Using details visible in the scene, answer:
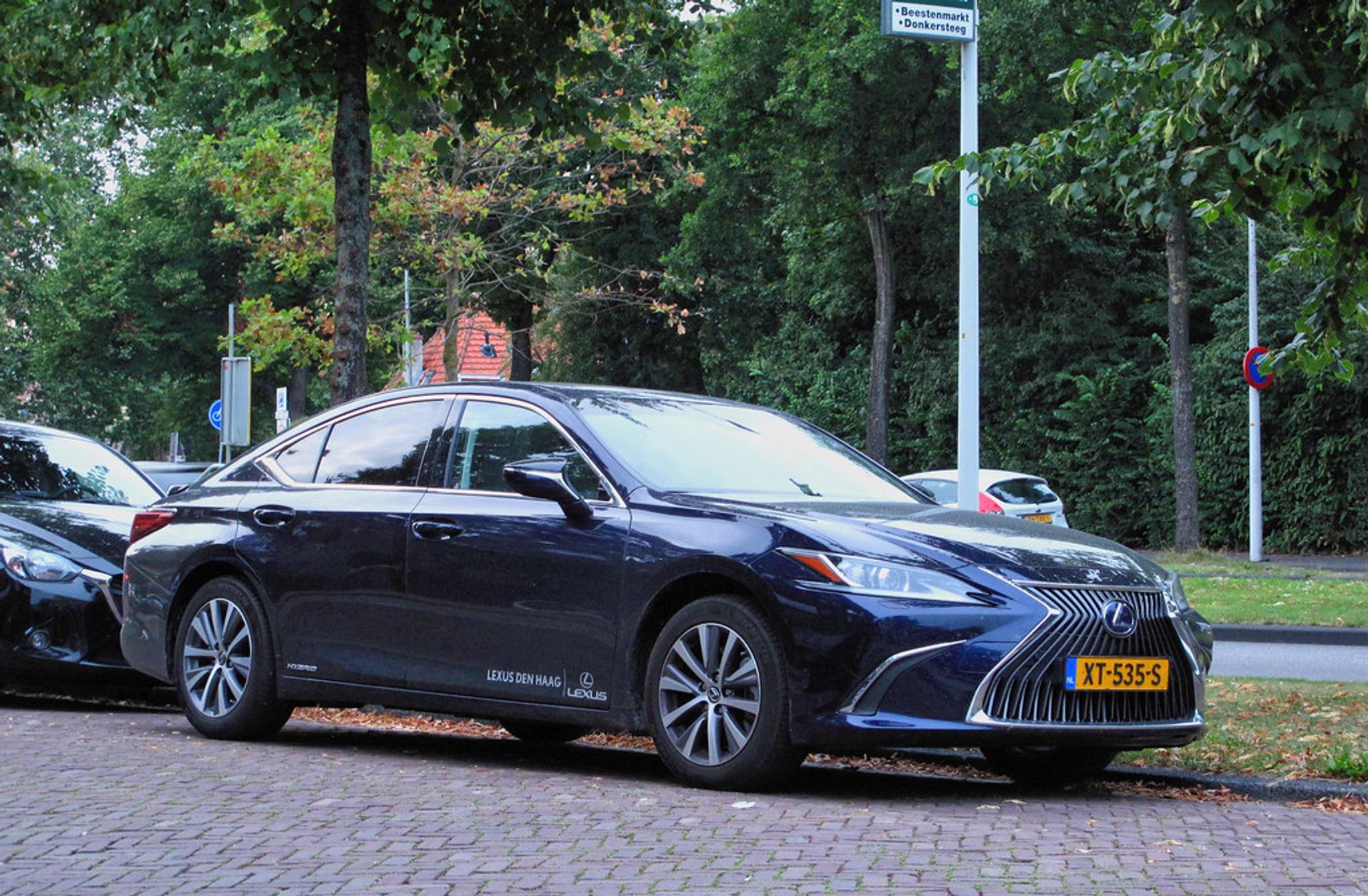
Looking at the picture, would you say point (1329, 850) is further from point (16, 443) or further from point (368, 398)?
point (16, 443)

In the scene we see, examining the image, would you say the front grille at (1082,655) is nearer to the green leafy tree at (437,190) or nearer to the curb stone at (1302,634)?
the curb stone at (1302,634)

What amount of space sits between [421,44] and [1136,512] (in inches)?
949

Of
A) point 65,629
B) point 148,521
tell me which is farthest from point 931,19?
point 65,629

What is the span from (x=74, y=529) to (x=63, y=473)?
116cm

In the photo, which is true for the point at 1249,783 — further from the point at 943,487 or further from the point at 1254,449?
the point at 1254,449

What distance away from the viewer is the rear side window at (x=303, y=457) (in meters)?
8.62

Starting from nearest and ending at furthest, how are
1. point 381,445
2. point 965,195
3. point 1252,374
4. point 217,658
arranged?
point 381,445 < point 217,658 < point 965,195 < point 1252,374

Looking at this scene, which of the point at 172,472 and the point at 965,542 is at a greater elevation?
the point at 172,472

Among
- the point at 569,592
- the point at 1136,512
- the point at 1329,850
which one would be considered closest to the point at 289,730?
the point at 569,592

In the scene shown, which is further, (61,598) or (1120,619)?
(61,598)

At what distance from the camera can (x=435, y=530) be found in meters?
7.70

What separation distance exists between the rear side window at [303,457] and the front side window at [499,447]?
0.97 meters

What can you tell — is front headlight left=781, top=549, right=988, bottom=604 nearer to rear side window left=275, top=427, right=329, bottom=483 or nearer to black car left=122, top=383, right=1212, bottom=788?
black car left=122, top=383, right=1212, bottom=788

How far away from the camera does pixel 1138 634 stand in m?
6.61
